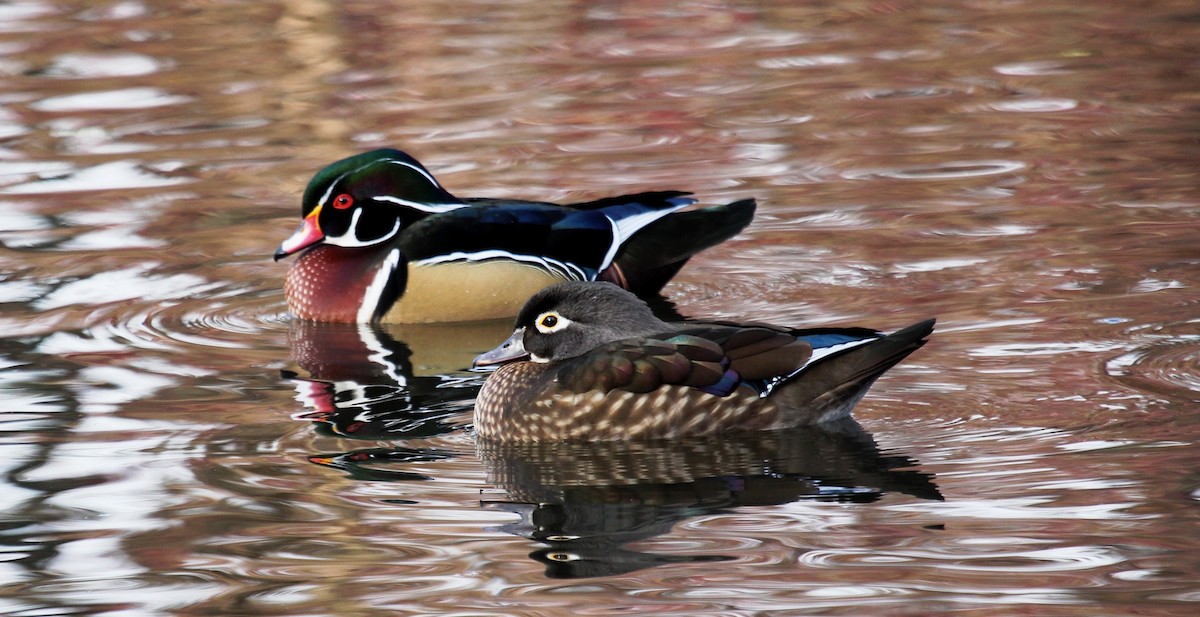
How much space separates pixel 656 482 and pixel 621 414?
48 cm

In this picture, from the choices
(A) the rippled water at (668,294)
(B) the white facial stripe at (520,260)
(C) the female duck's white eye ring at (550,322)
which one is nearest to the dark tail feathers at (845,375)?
(A) the rippled water at (668,294)

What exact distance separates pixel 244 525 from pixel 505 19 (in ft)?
37.4

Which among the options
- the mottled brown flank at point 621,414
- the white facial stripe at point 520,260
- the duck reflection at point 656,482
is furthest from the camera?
the white facial stripe at point 520,260

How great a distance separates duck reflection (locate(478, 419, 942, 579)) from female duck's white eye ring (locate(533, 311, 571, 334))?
0.44m

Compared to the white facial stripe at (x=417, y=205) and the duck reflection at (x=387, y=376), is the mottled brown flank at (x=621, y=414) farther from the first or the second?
the white facial stripe at (x=417, y=205)

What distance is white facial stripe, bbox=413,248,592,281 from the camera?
877cm

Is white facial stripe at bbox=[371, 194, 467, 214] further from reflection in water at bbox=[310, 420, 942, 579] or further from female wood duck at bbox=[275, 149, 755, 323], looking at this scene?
reflection in water at bbox=[310, 420, 942, 579]

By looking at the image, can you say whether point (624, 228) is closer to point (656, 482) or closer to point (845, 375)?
point (845, 375)

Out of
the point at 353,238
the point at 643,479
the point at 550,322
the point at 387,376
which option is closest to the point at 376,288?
the point at 353,238

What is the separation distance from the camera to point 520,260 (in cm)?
882

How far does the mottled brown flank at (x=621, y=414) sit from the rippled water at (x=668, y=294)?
0.08m

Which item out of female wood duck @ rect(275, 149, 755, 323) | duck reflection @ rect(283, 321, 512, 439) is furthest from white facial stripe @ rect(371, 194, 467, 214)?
duck reflection @ rect(283, 321, 512, 439)

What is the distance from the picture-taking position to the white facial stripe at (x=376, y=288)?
8812 mm

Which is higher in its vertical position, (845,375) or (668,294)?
(845,375)
